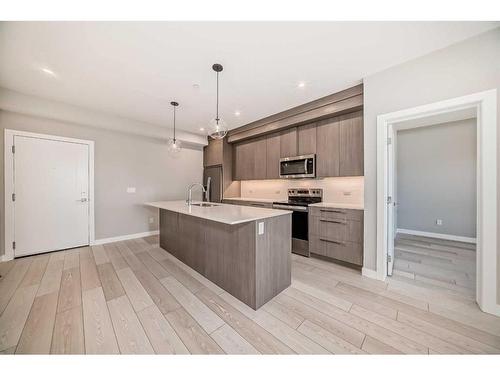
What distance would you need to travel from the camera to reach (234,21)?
5.06 feet

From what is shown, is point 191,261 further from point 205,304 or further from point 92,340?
point 92,340

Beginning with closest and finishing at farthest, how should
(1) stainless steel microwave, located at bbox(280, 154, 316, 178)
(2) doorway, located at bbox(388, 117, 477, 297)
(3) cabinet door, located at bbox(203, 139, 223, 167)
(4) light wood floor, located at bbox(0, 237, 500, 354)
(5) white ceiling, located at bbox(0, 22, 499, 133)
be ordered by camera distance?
(4) light wood floor, located at bbox(0, 237, 500, 354) < (5) white ceiling, located at bbox(0, 22, 499, 133) < (2) doorway, located at bbox(388, 117, 477, 297) < (1) stainless steel microwave, located at bbox(280, 154, 316, 178) < (3) cabinet door, located at bbox(203, 139, 223, 167)

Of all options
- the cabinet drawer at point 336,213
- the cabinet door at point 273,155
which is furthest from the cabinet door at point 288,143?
the cabinet drawer at point 336,213

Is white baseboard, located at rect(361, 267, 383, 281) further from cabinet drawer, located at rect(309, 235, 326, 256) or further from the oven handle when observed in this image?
the oven handle

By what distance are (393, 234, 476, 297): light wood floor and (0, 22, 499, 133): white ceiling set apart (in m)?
2.64

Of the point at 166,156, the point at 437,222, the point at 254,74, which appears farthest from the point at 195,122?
the point at 437,222

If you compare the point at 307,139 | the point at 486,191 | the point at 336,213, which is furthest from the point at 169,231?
the point at 486,191

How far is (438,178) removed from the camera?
159 inches

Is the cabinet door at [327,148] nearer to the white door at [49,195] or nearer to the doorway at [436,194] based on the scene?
the doorway at [436,194]

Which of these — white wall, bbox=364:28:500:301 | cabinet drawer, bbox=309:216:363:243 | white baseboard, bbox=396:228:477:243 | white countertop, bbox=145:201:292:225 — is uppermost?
white wall, bbox=364:28:500:301

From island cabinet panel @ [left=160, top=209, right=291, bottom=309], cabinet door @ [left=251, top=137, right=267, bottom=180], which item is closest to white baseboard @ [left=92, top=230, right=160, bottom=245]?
island cabinet panel @ [left=160, top=209, right=291, bottom=309]

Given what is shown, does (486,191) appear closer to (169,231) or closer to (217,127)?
(217,127)

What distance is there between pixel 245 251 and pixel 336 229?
1620 mm

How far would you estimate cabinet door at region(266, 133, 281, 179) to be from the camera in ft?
12.9
